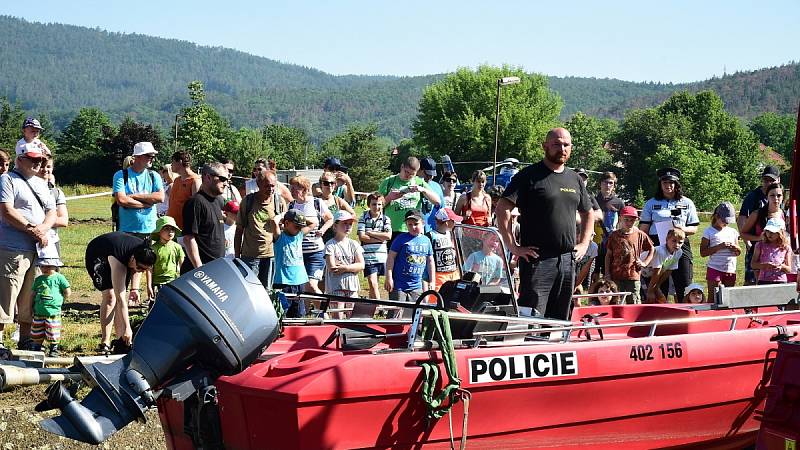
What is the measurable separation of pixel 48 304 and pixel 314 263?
9.64 ft

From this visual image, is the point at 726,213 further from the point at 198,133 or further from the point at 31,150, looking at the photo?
the point at 198,133

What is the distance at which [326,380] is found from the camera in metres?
4.98

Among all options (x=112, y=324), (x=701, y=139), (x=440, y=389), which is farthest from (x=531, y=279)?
(x=701, y=139)

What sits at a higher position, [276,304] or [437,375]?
[276,304]

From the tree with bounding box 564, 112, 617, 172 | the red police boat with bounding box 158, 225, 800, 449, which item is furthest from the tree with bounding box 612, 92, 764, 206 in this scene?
the red police boat with bounding box 158, 225, 800, 449

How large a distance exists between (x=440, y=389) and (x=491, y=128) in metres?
98.1

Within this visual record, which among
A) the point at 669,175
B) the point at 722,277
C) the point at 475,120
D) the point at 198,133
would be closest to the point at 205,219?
the point at 669,175

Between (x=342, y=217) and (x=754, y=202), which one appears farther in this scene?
(x=754, y=202)

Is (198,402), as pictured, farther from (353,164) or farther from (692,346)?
(353,164)

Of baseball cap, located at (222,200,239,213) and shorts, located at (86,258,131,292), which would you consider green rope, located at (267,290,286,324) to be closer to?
shorts, located at (86,258,131,292)

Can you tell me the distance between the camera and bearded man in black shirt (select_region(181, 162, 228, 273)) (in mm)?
9750

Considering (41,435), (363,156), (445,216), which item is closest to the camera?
(41,435)

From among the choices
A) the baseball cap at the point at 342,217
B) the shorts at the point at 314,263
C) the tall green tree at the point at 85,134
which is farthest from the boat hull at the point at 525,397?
the tall green tree at the point at 85,134

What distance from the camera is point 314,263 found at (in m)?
10.5
